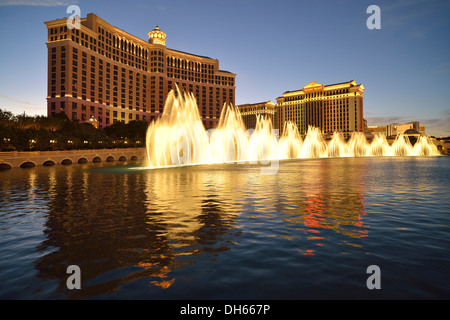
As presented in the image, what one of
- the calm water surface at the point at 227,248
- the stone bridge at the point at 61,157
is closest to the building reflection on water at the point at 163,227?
the calm water surface at the point at 227,248

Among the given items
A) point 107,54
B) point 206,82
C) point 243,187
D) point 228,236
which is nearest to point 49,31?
point 107,54

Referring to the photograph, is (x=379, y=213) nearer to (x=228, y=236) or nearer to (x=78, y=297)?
(x=228, y=236)

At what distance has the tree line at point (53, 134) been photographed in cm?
5544

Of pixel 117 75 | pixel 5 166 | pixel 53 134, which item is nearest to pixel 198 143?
pixel 5 166

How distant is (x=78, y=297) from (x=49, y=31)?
13896 centimetres

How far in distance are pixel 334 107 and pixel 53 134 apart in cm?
16483

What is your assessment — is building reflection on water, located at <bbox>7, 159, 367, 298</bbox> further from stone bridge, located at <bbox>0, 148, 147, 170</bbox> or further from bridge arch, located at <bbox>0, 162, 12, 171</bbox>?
stone bridge, located at <bbox>0, 148, 147, 170</bbox>

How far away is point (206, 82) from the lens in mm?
178750

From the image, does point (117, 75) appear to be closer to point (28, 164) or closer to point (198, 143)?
point (28, 164)

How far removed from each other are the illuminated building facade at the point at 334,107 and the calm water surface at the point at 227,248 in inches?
7018

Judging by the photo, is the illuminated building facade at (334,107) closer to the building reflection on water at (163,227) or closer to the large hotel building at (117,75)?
the large hotel building at (117,75)

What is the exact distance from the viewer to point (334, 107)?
18475 cm

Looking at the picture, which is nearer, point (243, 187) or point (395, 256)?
point (395, 256)

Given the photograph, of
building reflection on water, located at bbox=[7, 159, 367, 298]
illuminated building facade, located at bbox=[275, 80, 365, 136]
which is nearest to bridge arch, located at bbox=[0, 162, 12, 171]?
building reflection on water, located at bbox=[7, 159, 367, 298]
